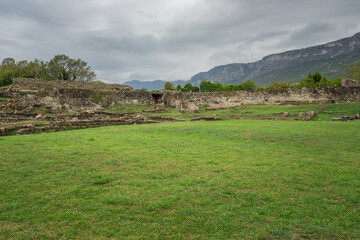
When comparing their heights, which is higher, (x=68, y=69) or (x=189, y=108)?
(x=68, y=69)

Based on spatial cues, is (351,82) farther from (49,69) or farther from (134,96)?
(49,69)

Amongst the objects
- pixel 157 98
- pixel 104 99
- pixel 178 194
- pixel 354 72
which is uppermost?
pixel 354 72

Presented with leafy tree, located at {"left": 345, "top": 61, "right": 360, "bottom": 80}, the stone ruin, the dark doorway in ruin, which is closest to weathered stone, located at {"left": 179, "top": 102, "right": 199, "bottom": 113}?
the stone ruin

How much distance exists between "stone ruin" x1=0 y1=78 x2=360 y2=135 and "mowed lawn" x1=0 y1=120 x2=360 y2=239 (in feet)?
37.7

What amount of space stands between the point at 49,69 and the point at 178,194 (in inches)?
2408

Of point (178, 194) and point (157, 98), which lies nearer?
point (178, 194)

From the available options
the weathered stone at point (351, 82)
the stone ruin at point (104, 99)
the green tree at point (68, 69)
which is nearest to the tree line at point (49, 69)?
the green tree at point (68, 69)

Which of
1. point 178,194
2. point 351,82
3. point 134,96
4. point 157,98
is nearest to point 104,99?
point 134,96

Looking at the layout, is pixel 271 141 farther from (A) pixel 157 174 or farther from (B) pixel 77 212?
(B) pixel 77 212

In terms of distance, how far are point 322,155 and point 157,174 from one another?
6021mm

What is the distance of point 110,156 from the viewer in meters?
7.40

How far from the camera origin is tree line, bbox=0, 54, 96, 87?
48.7 metres

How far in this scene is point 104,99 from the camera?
37.2 m

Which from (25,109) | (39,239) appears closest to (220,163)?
(39,239)
